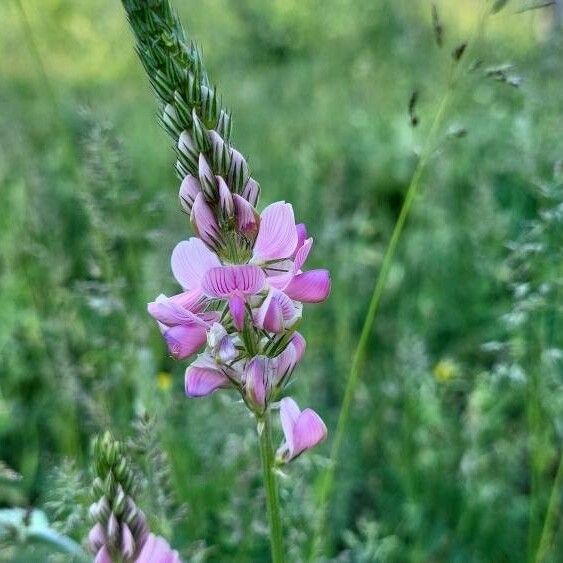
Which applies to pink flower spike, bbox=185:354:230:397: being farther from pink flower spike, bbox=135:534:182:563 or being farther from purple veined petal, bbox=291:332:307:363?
pink flower spike, bbox=135:534:182:563

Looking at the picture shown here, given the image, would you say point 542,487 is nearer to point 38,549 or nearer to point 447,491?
point 447,491

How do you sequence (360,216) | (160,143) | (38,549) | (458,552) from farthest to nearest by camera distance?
(160,143) → (360,216) → (458,552) → (38,549)

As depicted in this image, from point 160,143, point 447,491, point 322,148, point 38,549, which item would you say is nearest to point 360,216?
point 322,148

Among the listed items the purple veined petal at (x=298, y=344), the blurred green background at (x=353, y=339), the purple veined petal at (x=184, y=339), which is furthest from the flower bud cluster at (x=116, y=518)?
the blurred green background at (x=353, y=339)

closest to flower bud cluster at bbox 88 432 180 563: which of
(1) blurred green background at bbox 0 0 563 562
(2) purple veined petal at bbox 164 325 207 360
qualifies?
(2) purple veined petal at bbox 164 325 207 360

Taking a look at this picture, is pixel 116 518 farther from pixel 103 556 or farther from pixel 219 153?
pixel 219 153

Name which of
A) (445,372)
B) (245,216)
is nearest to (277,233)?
(245,216)

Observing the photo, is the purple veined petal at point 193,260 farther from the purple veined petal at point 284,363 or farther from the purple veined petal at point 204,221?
the purple veined petal at point 284,363
